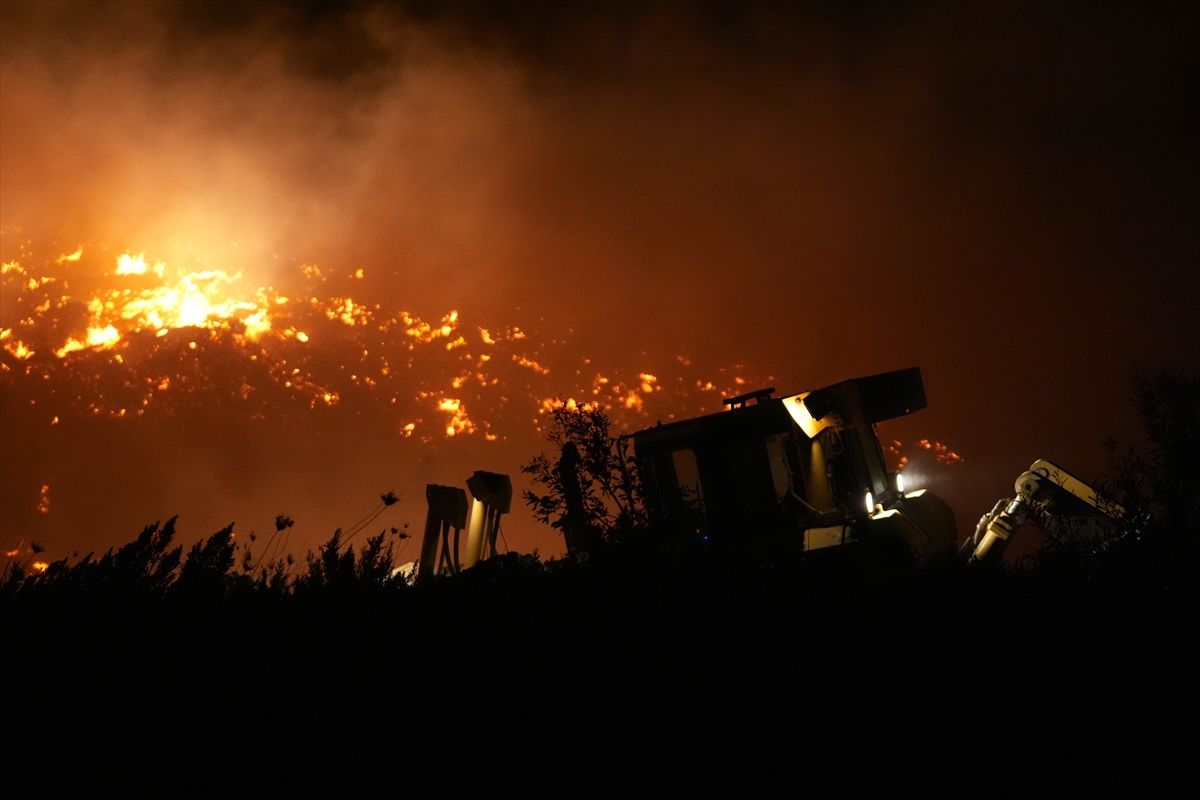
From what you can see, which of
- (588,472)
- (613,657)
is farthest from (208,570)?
(588,472)

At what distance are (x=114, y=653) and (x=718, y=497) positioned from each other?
8.96 meters

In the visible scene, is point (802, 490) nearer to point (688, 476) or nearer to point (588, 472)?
Answer: point (688, 476)

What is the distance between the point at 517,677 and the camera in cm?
421

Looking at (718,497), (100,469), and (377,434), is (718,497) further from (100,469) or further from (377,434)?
(100,469)

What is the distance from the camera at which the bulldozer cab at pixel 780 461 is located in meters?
10.4

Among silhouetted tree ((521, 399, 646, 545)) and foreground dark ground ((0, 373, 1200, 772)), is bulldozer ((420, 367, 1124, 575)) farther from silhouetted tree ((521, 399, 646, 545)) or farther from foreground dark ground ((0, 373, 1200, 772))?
foreground dark ground ((0, 373, 1200, 772))

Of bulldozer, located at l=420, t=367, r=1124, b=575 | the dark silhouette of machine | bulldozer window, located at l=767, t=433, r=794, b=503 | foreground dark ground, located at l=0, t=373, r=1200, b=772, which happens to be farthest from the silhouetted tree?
foreground dark ground, located at l=0, t=373, r=1200, b=772

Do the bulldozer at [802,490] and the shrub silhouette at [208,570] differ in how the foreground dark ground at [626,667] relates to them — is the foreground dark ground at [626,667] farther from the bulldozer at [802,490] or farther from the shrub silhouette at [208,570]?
the bulldozer at [802,490]

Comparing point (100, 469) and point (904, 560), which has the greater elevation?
point (100, 469)

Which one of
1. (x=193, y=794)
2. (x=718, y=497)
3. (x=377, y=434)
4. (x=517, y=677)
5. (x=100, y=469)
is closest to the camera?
(x=193, y=794)

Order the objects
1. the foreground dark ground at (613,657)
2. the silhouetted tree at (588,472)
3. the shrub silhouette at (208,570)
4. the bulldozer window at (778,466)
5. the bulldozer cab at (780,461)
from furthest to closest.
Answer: the silhouetted tree at (588,472), the bulldozer window at (778,466), the bulldozer cab at (780,461), the shrub silhouette at (208,570), the foreground dark ground at (613,657)

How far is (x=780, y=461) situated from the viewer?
38.1ft

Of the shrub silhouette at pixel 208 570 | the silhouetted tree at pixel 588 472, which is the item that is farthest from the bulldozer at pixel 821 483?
the shrub silhouette at pixel 208 570

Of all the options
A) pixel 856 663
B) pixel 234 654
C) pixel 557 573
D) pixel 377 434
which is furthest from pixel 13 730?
pixel 377 434
